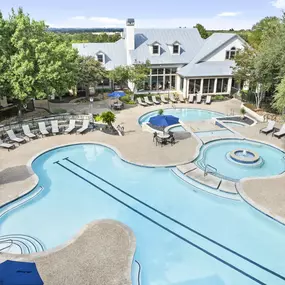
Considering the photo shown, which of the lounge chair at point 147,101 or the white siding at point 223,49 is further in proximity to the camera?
the white siding at point 223,49

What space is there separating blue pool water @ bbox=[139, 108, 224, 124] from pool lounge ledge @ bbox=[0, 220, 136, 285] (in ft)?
54.4

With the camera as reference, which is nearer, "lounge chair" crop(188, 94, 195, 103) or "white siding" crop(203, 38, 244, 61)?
"lounge chair" crop(188, 94, 195, 103)

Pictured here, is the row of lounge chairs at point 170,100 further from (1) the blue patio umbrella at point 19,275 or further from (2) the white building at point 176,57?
(1) the blue patio umbrella at point 19,275

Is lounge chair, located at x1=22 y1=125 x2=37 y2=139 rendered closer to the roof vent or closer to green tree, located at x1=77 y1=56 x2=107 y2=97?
green tree, located at x1=77 y1=56 x2=107 y2=97

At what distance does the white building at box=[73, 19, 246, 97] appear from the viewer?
3450cm

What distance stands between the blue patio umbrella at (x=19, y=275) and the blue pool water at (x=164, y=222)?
3.80 metres

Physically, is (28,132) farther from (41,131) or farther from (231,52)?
(231,52)

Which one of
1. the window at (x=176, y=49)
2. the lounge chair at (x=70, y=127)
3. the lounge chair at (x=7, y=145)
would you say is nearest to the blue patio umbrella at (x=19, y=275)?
the lounge chair at (x=7, y=145)

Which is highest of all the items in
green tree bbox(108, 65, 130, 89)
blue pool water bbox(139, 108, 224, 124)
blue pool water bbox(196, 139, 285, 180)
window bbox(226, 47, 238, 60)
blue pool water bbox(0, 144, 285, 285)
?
window bbox(226, 47, 238, 60)

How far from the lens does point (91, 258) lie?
10.6 m

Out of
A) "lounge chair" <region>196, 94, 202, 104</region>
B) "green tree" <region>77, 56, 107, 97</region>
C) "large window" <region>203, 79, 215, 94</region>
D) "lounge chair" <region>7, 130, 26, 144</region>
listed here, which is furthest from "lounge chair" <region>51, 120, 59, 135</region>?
"large window" <region>203, 79, 215, 94</region>

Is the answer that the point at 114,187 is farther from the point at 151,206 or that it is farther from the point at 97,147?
the point at 97,147

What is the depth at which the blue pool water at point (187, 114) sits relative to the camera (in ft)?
92.4

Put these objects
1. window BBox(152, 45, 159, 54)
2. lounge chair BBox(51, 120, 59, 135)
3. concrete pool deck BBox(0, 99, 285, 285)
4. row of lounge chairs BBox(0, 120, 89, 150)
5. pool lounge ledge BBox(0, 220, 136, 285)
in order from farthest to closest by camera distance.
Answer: window BBox(152, 45, 159, 54), lounge chair BBox(51, 120, 59, 135), row of lounge chairs BBox(0, 120, 89, 150), concrete pool deck BBox(0, 99, 285, 285), pool lounge ledge BBox(0, 220, 136, 285)
